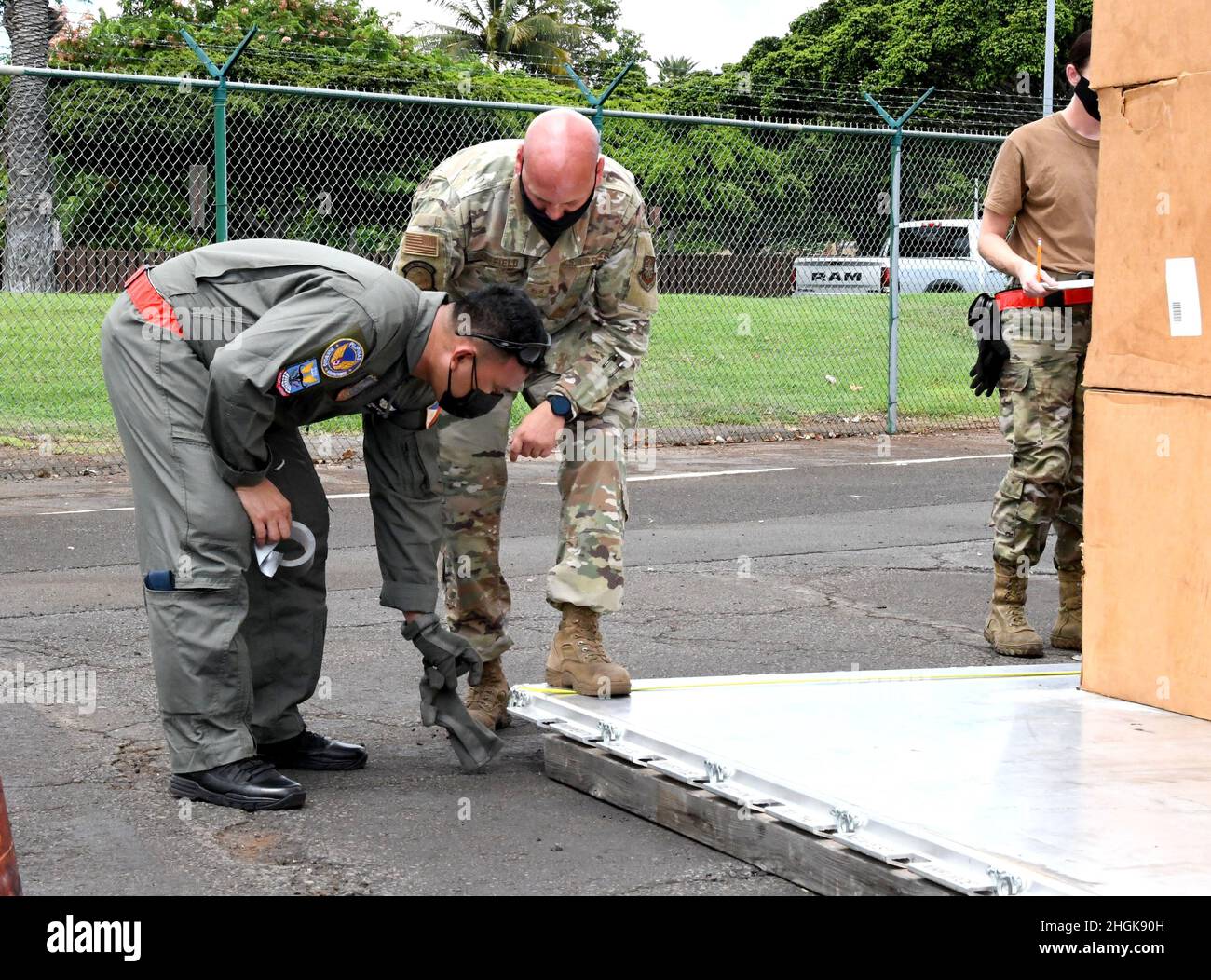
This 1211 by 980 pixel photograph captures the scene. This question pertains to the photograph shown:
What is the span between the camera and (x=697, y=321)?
54.5 feet

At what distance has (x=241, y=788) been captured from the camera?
409cm

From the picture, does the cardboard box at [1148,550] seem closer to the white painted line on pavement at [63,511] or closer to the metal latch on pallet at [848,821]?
the metal latch on pallet at [848,821]

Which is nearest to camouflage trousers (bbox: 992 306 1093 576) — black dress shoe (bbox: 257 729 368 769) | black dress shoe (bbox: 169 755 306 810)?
black dress shoe (bbox: 257 729 368 769)

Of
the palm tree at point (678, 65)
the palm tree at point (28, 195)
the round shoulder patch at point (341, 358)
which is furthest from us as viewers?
the palm tree at point (678, 65)

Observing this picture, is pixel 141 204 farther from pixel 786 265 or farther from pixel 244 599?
pixel 244 599

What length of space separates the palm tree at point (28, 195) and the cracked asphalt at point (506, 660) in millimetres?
2695

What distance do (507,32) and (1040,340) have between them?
5786 cm

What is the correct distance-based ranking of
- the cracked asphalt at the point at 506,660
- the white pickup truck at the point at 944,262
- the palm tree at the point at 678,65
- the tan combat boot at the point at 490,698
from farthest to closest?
the palm tree at the point at 678,65
the white pickup truck at the point at 944,262
the tan combat boot at the point at 490,698
the cracked asphalt at the point at 506,660

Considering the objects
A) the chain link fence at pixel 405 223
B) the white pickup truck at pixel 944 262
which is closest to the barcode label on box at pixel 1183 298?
the chain link fence at pixel 405 223

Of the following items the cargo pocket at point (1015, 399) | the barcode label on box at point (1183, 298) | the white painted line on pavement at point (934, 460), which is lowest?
the white painted line on pavement at point (934, 460)

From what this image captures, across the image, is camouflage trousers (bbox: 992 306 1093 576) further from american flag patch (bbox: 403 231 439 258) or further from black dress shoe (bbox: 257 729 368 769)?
black dress shoe (bbox: 257 729 368 769)

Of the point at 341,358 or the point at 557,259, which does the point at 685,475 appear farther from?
the point at 341,358

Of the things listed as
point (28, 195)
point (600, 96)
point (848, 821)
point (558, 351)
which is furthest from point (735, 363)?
point (848, 821)

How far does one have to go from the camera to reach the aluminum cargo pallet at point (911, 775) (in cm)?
323
